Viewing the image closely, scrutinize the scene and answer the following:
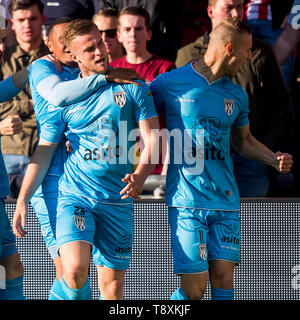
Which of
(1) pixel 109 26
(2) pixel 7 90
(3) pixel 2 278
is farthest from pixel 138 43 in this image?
(3) pixel 2 278

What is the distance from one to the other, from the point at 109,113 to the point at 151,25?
2155mm

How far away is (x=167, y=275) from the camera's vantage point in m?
5.56

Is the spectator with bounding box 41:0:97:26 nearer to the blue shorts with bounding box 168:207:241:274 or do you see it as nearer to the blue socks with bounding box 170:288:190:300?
the blue shorts with bounding box 168:207:241:274

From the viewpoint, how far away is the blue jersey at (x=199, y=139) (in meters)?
4.98

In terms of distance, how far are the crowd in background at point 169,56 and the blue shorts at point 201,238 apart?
3.69ft

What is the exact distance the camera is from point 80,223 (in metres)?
4.79

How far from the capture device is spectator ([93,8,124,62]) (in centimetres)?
647

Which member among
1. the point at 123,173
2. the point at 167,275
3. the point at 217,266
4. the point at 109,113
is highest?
the point at 109,113

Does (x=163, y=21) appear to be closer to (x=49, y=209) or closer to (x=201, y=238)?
(x=49, y=209)

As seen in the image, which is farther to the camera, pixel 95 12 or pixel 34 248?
pixel 95 12

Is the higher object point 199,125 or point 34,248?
point 199,125

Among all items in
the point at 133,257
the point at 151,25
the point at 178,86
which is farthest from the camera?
the point at 151,25
